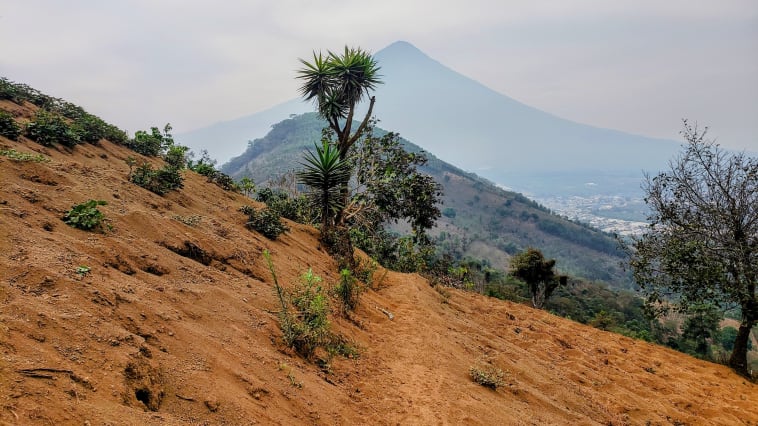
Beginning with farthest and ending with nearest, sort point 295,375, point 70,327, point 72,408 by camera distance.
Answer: point 295,375 < point 70,327 < point 72,408

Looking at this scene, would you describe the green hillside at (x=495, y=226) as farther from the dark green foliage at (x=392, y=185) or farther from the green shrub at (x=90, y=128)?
the green shrub at (x=90, y=128)

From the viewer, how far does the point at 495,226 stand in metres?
90.0

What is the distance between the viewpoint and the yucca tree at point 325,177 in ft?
29.7

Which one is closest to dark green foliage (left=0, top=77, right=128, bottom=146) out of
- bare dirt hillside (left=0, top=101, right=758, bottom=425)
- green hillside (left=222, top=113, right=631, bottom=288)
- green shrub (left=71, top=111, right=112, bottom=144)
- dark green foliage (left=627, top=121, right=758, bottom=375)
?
green shrub (left=71, top=111, right=112, bottom=144)

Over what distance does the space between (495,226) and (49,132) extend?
8897cm

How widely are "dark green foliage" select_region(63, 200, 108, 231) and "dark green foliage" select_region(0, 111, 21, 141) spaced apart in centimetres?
388

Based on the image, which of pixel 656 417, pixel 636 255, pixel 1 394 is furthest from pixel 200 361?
pixel 636 255

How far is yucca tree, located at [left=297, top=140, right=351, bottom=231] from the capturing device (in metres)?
9.04

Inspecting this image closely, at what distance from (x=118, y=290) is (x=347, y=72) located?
29.8 ft

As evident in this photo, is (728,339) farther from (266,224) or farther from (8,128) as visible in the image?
(8,128)

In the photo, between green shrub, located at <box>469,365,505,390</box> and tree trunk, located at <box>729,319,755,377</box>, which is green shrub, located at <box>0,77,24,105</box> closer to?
green shrub, located at <box>469,365,505,390</box>

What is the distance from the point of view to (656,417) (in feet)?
21.0

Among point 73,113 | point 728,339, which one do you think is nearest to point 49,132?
point 73,113

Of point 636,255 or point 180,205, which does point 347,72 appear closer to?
point 180,205
